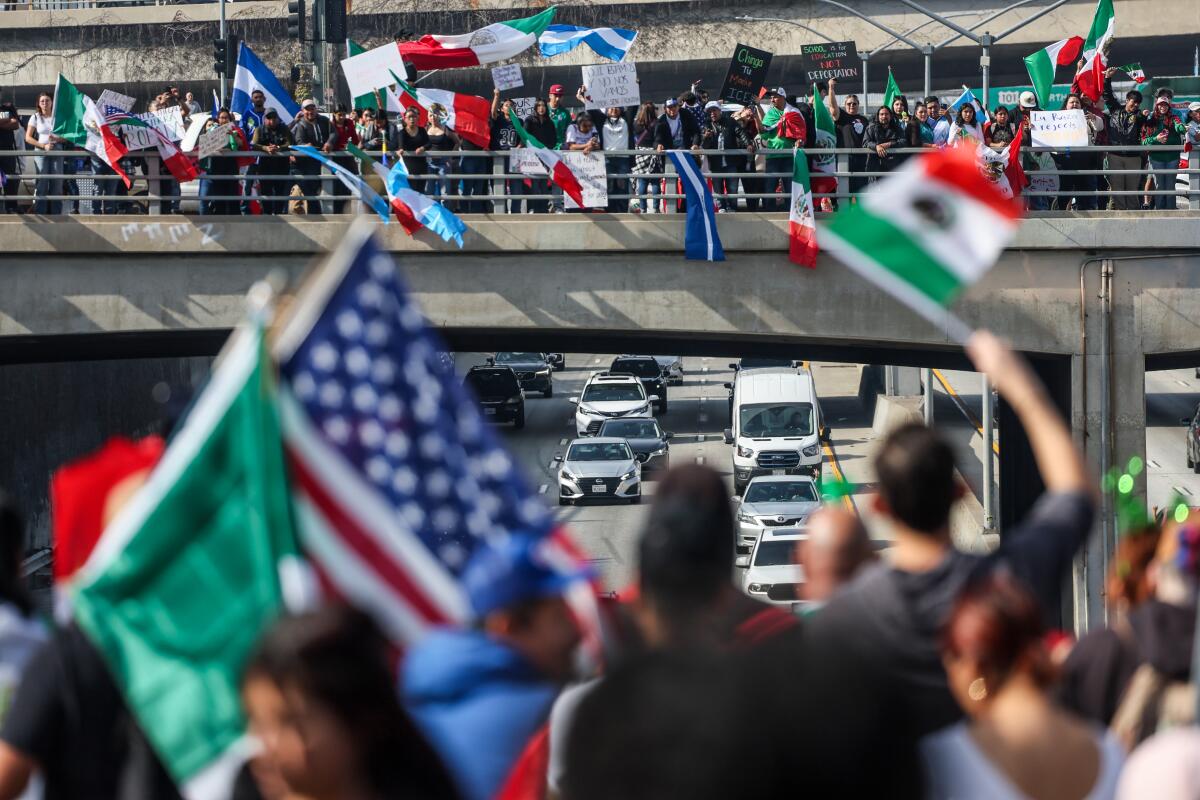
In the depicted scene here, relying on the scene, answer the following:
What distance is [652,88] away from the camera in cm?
6156

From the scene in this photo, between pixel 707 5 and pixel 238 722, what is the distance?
177 ft

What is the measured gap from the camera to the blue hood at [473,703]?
3672mm

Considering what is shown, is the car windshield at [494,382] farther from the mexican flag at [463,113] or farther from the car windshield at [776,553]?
the mexican flag at [463,113]

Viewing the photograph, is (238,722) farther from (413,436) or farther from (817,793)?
(817,793)

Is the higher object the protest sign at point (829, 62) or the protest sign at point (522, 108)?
the protest sign at point (829, 62)

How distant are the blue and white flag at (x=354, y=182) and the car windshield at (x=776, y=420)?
18.9 meters

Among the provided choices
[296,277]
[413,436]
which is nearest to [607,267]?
[296,277]

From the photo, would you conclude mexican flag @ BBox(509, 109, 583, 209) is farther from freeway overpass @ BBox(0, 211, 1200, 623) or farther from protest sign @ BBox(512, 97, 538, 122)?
freeway overpass @ BBox(0, 211, 1200, 623)

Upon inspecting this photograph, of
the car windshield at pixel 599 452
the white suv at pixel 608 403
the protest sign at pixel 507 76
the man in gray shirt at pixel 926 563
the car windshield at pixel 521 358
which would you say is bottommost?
the car windshield at pixel 599 452

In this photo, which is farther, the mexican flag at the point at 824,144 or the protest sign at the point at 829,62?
the protest sign at the point at 829,62

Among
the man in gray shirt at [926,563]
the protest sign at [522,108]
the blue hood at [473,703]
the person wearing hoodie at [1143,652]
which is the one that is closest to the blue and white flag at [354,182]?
the protest sign at [522,108]

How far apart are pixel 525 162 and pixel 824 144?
3954 millimetres

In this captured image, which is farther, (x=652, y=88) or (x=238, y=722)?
(x=652, y=88)

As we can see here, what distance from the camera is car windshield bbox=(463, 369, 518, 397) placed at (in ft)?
159
